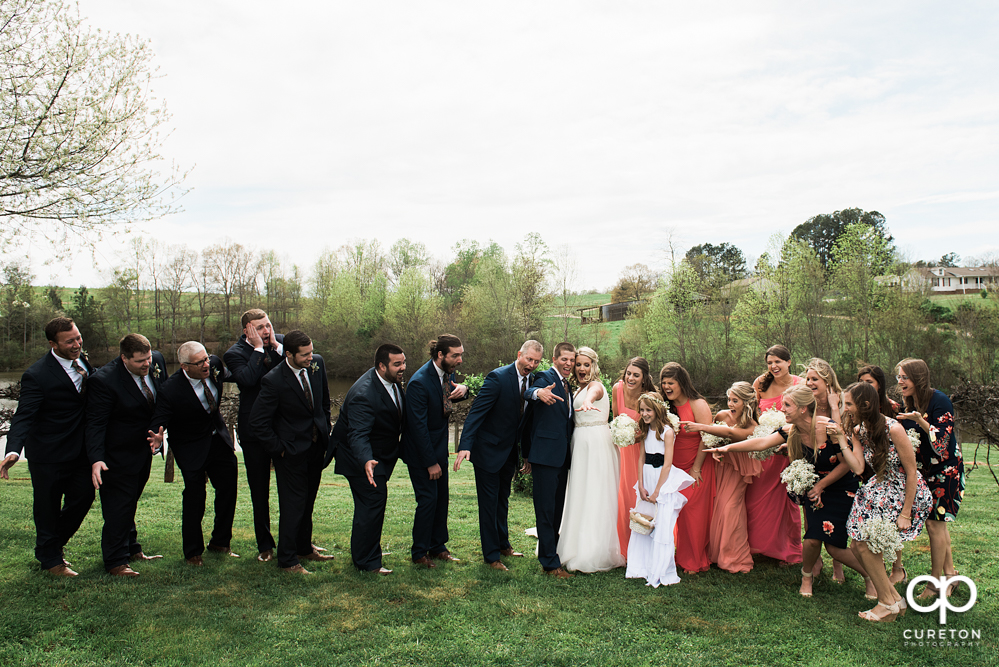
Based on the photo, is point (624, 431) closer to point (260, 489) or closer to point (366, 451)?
point (366, 451)

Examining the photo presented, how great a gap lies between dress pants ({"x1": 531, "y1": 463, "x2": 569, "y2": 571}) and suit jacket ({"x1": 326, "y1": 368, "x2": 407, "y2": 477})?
147cm

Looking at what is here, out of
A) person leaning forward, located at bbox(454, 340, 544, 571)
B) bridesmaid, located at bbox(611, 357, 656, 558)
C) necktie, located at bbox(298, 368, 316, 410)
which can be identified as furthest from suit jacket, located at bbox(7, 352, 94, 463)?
bridesmaid, located at bbox(611, 357, 656, 558)

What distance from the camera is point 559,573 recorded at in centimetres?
591

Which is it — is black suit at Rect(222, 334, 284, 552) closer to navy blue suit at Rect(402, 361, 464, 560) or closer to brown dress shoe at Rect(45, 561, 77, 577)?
navy blue suit at Rect(402, 361, 464, 560)

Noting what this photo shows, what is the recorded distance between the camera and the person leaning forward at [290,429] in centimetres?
582

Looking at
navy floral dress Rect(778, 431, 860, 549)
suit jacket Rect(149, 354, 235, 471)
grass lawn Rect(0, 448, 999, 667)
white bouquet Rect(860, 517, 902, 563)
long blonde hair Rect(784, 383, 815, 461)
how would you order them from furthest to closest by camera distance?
suit jacket Rect(149, 354, 235, 471), long blonde hair Rect(784, 383, 815, 461), navy floral dress Rect(778, 431, 860, 549), white bouquet Rect(860, 517, 902, 563), grass lawn Rect(0, 448, 999, 667)

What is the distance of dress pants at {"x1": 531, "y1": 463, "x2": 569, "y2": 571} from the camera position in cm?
599

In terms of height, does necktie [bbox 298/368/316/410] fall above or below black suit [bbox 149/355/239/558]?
above

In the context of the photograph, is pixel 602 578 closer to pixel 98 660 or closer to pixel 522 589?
pixel 522 589

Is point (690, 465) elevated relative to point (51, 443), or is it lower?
lower

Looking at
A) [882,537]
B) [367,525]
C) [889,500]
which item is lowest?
[367,525]

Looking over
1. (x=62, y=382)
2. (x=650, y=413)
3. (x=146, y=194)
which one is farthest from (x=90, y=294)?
(x=650, y=413)

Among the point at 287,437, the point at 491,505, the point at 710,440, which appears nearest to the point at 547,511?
the point at 491,505

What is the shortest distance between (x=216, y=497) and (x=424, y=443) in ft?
7.61
